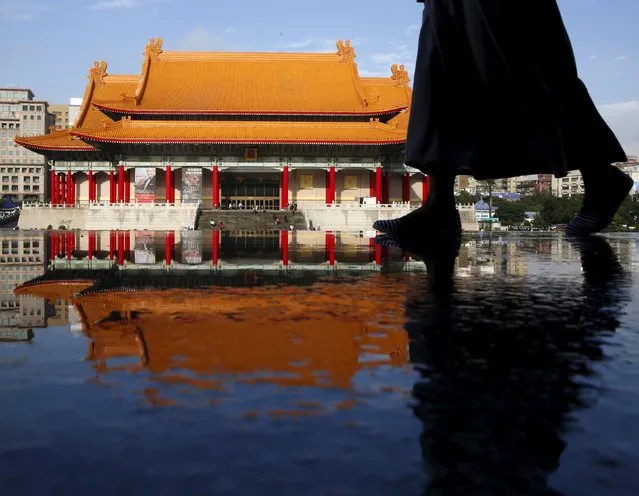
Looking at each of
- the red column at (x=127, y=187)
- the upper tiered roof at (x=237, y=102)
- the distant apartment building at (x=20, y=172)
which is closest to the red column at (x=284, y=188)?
the upper tiered roof at (x=237, y=102)

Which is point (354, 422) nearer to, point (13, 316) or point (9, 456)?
point (9, 456)

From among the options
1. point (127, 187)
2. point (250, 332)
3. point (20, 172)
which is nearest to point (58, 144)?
point (127, 187)

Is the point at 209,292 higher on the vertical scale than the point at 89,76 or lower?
lower

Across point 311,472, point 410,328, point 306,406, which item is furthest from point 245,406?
point 410,328

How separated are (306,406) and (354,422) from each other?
0.16 meters

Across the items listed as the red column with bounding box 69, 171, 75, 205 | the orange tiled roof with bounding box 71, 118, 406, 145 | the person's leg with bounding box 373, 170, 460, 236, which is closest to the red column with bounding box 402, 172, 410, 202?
the orange tiled roof with bounding box 71, 118, 406, 145

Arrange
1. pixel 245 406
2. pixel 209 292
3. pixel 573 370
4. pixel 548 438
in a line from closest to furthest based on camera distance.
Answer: pixel 548 438
pixel 245 406
pixel 573 370
pixel 209 292

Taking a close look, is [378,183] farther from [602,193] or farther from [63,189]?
[602,193]

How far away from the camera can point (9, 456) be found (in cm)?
136

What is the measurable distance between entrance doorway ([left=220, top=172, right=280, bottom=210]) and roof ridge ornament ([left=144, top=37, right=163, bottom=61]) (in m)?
8.18

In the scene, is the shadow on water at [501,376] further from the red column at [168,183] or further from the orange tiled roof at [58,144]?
the orange tiled roof at [58,144]

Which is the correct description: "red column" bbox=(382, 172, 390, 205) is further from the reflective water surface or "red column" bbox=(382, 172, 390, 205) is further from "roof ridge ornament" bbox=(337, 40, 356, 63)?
the reflective water surface

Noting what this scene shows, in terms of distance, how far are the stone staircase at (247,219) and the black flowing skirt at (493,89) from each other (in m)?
22.8

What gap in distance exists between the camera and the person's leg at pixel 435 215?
6191 mm
